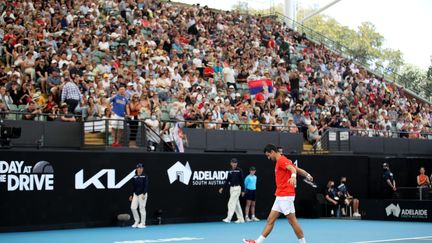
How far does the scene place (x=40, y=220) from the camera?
21.9 meters

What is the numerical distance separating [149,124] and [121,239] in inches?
251

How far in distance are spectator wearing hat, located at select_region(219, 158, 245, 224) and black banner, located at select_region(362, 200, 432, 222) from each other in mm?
4877

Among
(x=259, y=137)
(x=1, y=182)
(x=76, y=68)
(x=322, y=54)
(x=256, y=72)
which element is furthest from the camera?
(x=322, y=54)

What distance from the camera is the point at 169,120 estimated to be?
2498 cm

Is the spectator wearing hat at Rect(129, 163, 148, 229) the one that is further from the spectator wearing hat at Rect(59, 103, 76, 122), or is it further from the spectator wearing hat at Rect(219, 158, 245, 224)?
the spectator wearing hat at Rect(219, 158, 245, 224)

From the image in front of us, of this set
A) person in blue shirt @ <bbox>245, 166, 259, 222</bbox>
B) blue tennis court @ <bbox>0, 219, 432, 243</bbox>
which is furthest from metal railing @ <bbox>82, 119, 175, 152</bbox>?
person in blue shirt @ <bbox>245, 166, 259, 222</bbox>

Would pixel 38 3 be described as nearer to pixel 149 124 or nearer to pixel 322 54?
pixel 149 124

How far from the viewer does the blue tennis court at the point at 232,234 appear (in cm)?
1870

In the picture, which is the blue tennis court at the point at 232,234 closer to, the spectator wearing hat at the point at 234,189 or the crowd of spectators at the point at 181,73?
the spectator wearing hat at the point at 234,189

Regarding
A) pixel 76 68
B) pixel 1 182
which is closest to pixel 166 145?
pixel 76 68

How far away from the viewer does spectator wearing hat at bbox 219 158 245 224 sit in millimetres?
25578

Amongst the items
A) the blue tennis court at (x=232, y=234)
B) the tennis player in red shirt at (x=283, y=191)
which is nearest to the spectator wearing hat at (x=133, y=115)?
the blue tennis court at (x=232, y=234)

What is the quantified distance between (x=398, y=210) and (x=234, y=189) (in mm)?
5921

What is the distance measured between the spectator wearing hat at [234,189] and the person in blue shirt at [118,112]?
410cm
